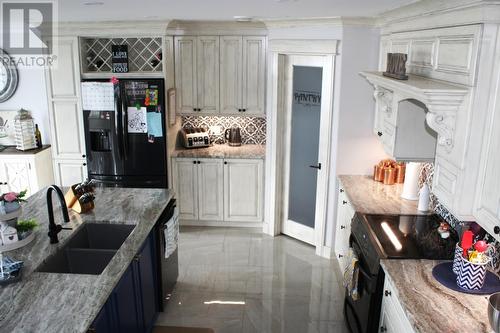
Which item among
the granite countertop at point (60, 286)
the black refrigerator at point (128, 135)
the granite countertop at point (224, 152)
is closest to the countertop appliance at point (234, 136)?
the granite countertop at point (224, 152)

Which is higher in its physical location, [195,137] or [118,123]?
[118,123]

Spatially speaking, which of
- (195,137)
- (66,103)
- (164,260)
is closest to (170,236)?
(164,260)

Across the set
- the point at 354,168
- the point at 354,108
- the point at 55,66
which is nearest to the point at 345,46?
the point at 354,108

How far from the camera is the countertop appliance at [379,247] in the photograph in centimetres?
280

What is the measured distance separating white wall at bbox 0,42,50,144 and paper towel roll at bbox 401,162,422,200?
450 centimetres

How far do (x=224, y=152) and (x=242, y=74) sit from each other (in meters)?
0.96

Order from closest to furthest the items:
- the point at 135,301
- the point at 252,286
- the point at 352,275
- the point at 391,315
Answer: the point at 391,315 < the point at 135,301 < the point at 352,275 < the point at 252,286

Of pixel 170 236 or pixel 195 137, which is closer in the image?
pixel 170 236

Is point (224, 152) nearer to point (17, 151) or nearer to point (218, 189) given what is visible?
point (218, 189)

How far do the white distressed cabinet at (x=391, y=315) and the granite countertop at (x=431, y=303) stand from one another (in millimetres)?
79

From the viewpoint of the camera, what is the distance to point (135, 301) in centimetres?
297

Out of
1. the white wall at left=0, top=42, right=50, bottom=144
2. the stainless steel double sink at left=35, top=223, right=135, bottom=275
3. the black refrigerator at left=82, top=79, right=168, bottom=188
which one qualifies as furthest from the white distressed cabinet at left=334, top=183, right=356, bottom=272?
the white wall at left=0, top=42, right=50, bottom=144

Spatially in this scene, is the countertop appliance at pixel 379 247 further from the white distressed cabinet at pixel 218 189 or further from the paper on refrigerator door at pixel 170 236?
the white distressed cabinet at pixel 218 189

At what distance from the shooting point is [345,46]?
13.8 ft
